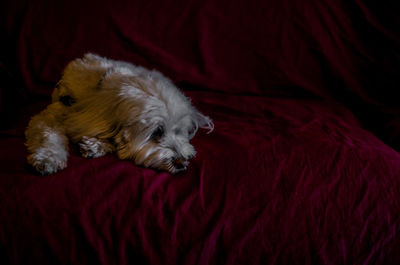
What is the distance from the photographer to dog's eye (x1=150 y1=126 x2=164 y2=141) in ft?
4.63

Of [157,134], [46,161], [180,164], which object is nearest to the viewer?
[46,161]

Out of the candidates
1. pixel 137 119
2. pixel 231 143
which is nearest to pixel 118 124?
pixel 137 119

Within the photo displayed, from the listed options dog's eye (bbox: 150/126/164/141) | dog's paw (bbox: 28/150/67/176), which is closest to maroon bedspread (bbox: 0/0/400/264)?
dog's paw (bbox: 28/150/67/176)

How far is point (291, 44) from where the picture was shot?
2.05m

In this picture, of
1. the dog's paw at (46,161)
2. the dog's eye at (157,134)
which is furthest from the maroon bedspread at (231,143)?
the dog's eye at (157,134)

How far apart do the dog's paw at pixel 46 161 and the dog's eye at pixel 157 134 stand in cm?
38

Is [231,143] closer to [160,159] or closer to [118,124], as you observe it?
[160,159]

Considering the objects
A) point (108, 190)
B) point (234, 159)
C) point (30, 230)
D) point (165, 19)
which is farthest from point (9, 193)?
point (165, 19)

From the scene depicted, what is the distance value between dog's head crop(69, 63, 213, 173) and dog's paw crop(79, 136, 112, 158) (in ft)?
0.09

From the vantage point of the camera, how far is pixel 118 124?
54.1 inches

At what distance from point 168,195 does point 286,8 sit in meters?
1.48

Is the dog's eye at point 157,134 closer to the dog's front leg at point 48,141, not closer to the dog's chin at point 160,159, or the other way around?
the dog's chin at point 160,159

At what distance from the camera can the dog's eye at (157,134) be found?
4.63ft

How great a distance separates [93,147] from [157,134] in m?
0.28
